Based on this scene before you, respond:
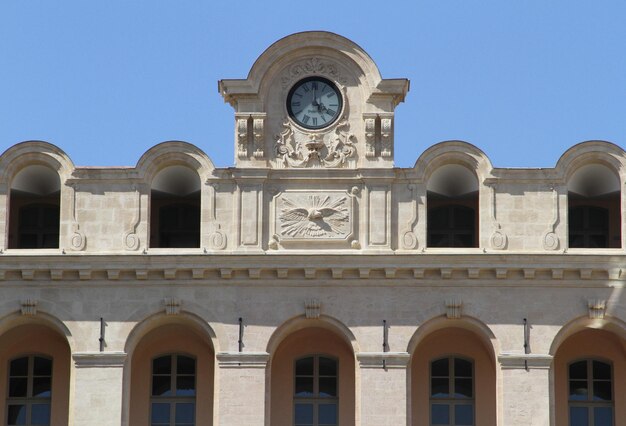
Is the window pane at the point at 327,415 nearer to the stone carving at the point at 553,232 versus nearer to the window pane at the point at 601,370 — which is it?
the window pane at the point at 601,370

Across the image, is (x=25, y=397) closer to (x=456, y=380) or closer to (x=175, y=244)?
(x=175, y=244)

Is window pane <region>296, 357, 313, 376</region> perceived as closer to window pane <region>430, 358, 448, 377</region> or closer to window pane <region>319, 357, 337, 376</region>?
window pane <region>319, 357, 337, 376</region>

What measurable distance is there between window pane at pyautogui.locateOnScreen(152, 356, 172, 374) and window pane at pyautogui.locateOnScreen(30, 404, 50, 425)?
11.4ft

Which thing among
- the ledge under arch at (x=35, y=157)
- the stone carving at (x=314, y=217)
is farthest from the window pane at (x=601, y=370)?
Answer: the ledge under arch at (x=35, y=157)

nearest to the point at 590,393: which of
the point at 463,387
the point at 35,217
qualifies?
the point at 463,387

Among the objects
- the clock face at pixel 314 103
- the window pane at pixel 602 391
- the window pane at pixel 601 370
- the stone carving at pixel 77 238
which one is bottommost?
the window pane at pixel 602 391

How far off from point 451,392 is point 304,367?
14.9 feet

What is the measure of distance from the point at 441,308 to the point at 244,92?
8853 millimetres

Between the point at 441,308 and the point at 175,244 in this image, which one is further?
the point at 175,244

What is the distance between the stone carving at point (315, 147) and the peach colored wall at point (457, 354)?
20.1 ft

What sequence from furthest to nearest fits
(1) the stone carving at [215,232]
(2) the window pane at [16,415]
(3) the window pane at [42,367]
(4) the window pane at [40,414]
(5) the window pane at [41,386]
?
(3) the window pane at [42,367]
(5) the window pane at [41,386]
(2) the window pane at [16,415]
(4) the window pane at [40,414]
(1) the stone carving at [215,232]

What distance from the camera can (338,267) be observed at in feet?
180

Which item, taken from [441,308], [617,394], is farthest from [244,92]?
[617,394]

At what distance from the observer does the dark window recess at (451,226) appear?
58.1 m
